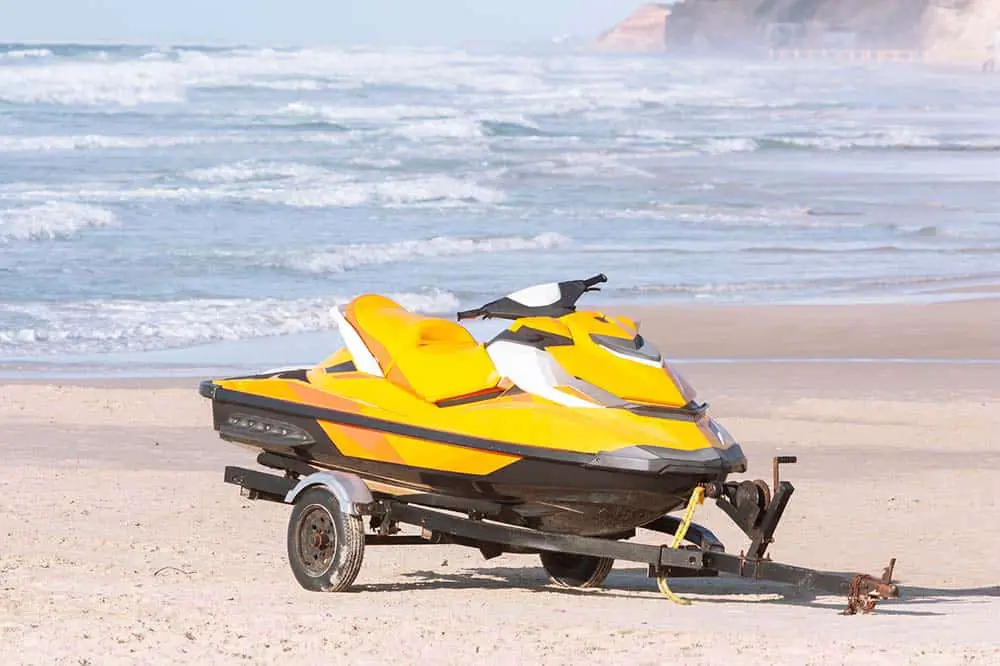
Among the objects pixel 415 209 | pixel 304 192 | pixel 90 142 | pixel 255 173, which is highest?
pixel 90 142

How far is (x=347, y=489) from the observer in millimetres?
7398

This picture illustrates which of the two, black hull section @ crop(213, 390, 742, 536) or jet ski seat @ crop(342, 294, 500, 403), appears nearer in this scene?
black hull section @ crop(213, 390, 742, 536)

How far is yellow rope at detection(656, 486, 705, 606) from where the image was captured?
22.5 feet

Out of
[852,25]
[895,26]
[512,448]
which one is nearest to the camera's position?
[512,448]

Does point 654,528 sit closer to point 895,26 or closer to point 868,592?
point 868,592

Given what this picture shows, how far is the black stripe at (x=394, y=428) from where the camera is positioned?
6.93 metres

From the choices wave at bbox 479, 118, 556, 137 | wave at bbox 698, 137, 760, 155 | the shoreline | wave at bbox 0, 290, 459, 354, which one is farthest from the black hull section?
wave at bbox 479, 118, 556, 137

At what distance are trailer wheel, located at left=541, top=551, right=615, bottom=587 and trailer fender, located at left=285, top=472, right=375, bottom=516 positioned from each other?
88 cm

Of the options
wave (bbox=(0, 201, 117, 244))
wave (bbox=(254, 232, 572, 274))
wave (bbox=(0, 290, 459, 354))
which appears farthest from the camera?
wave (bbox=(0, 201, 117, 244))

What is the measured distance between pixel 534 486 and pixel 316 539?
104 centimetres

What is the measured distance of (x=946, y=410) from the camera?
1312cm

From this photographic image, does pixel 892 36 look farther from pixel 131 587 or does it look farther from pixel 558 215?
pixel 131 587

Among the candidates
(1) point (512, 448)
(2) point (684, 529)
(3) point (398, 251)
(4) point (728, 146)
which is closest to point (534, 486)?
(1) point (512, 448)

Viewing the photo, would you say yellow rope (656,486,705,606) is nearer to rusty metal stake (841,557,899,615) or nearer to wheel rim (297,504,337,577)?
rusty metal stake (841,557,899,615)
